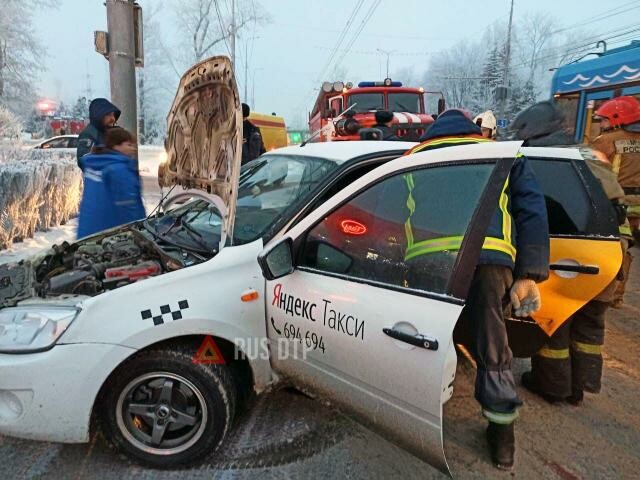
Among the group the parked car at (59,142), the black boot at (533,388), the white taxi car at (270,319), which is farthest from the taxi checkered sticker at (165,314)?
the parked car at (59,142)

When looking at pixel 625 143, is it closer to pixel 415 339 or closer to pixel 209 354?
pixel 415 339

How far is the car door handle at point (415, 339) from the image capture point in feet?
6.09

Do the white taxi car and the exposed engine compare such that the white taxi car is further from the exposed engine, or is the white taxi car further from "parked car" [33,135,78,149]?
"parked car" [33,135,78,149]

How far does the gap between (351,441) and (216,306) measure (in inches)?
43.8

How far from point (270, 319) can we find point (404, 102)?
29.0 ft

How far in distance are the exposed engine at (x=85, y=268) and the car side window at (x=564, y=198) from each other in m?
2.24

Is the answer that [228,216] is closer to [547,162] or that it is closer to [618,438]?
[547,162]

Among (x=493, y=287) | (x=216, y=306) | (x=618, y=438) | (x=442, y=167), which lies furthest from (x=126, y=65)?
(x=618, y=438)

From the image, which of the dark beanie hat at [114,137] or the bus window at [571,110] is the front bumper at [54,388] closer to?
the dark beanie hat at [114,137]

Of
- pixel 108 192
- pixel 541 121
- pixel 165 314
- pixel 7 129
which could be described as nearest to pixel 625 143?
pixel 541 121

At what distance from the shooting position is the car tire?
2314 millimetres

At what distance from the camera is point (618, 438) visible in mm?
2707

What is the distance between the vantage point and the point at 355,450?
2.56 m

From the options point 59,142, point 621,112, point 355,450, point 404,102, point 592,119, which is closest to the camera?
point 355,450
